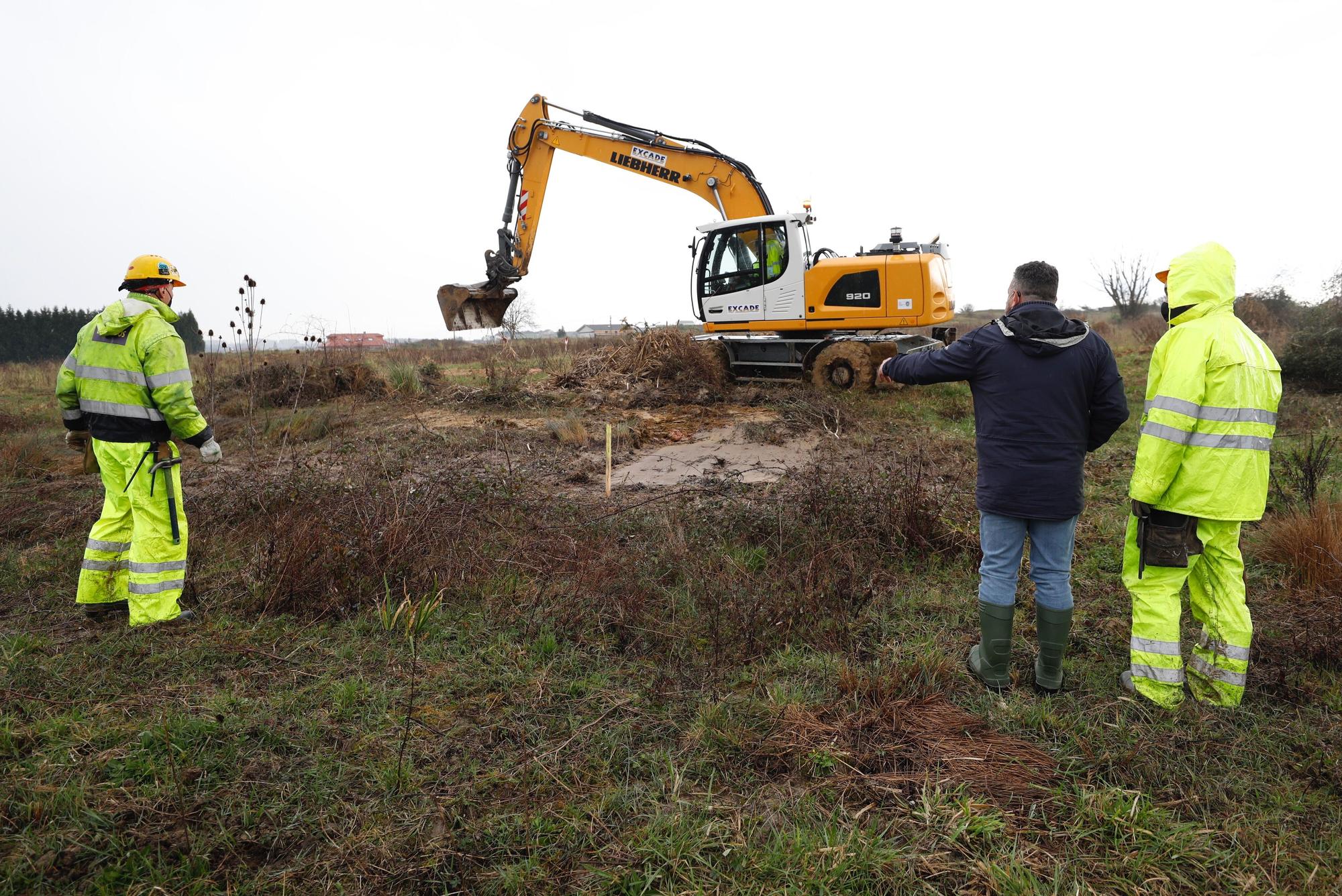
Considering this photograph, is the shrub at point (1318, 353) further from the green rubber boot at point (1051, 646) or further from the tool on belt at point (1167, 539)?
the green rubber boot at point (1051, 646)

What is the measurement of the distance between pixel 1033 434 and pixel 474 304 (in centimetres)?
1091

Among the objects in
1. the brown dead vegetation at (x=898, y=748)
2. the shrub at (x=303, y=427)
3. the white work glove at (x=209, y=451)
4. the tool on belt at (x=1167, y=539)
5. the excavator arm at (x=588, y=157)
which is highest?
the excavator arm at (x=588, y=157)

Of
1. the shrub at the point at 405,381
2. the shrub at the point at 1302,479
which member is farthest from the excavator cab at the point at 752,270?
the shrub at the point at 1302,479

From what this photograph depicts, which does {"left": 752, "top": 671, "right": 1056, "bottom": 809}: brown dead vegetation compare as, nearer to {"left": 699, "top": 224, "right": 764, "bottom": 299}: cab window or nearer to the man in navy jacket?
the man in navy jacket

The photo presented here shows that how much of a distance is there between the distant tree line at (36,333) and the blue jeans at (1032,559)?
→ 1858 inches

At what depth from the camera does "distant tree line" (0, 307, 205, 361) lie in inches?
1662

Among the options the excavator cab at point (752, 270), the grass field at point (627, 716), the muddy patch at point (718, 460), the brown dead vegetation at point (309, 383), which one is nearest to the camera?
the grass field at point (627, 716)

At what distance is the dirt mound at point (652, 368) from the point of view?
12977 millimetres

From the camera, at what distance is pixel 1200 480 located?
301 centimetres

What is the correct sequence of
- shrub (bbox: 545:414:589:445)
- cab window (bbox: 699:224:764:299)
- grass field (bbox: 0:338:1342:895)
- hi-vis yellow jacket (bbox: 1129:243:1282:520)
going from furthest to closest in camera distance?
cab window (bbox: 699:224:764:299)
shrub (bbox: 545:414:589:445)
hi-vis yellow jacket (bbox: 1129:243:1282:520)
grass field (bbox: 0:338:1342:895)

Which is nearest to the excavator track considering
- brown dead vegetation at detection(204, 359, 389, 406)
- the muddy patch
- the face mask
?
the muddy patch

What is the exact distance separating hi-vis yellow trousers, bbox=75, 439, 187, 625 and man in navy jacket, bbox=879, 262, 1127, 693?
4205mm

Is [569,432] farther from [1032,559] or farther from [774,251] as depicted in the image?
[1032,559]

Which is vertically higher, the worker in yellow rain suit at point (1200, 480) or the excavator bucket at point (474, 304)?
the excavator bucket at point (474, 304)
